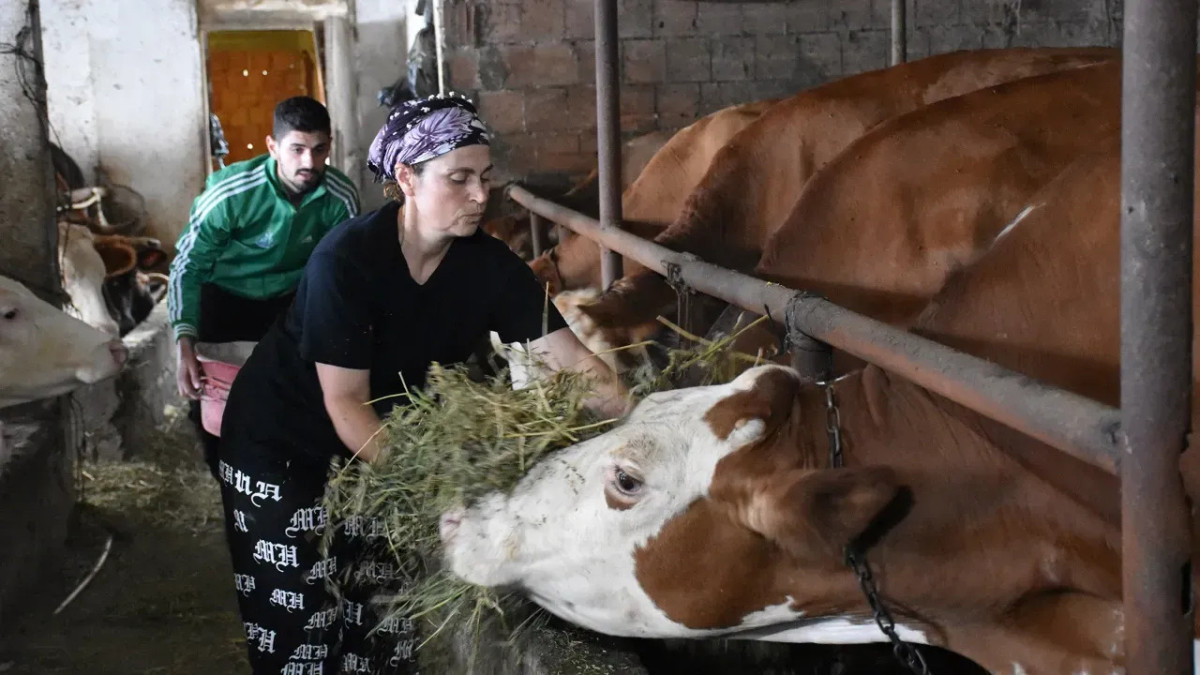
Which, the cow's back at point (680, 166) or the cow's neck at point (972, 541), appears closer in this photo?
the cow's neck at point (972, 541)

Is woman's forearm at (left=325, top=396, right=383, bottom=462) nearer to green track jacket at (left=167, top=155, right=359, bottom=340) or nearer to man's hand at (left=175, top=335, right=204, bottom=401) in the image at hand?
man's hand at (left=175, top=335, right=204, bottom=401)

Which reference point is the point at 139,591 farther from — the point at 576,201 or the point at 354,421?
the point at 576,201

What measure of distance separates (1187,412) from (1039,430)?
19cm

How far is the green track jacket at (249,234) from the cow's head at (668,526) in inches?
87.4

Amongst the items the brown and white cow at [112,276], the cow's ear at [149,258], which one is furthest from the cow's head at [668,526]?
the cow's ear at [149,258]

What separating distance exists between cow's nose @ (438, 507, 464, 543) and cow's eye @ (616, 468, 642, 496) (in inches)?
12.9

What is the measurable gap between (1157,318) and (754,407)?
83cm

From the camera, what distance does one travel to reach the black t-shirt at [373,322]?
9.09ft

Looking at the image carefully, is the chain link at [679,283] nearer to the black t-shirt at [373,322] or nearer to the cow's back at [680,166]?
the black t-shirt at [373,322]

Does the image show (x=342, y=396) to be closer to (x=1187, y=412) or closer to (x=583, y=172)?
(x=1187, y=412)

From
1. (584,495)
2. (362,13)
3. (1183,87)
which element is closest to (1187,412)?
(1183,87)

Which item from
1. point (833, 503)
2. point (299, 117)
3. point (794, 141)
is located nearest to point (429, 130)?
point (833, 503)

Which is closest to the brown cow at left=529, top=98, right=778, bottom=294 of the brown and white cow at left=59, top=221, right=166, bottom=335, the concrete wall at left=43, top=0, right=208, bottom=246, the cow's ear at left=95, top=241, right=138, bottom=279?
the brown and white cow at left=59, top=221, right=166, bottom=335

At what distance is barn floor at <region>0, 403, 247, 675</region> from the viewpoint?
4488 millimetres
